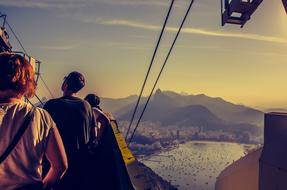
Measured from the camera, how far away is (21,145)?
1756mm

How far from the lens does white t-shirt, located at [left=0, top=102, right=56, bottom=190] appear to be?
5.65 feet

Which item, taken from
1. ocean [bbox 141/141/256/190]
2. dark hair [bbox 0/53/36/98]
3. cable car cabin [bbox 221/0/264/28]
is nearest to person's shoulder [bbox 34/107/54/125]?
dark hair [bbox 0/53/36/98]

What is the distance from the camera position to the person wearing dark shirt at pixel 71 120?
10.4 ft

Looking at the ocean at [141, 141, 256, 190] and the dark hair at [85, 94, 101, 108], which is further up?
the dark hair at [85, 94, 101, 108]

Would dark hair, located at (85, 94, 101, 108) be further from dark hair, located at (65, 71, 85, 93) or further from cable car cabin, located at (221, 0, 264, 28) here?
cable car cabin, located at (221, 0, 264, 28)

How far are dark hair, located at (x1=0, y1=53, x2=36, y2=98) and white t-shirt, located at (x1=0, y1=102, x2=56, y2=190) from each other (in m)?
0.09

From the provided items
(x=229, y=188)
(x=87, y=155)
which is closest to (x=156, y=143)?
(x=229, y=188)

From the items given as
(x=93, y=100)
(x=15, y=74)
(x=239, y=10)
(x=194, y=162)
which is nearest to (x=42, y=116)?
(x=15, y=74)

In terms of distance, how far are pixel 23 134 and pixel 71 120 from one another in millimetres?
1430

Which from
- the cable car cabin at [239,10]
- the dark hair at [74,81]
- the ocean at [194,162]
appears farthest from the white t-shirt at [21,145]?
the ocean at [194,162]

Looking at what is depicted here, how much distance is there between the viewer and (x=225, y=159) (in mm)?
143500

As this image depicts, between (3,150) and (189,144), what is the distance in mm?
193734

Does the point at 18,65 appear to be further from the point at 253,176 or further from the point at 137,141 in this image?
the point at 137,141

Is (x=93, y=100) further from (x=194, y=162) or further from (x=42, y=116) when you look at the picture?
(x=194, y=162)
